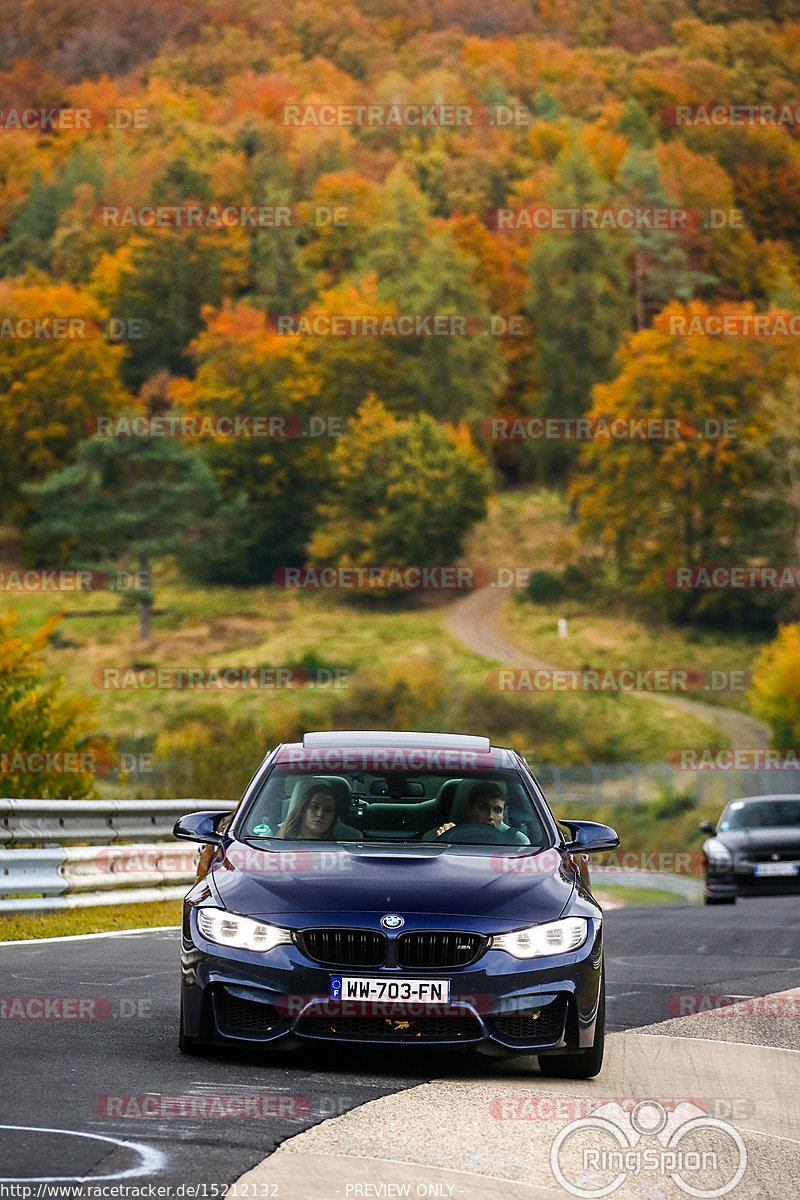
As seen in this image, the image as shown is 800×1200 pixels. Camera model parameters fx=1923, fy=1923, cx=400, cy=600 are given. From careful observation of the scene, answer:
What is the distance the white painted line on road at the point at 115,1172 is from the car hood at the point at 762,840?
19079 millimetres

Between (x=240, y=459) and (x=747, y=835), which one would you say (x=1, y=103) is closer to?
(x=240, y=459)

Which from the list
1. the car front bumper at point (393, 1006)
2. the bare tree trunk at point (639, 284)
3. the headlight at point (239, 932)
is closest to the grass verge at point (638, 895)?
the car front bumper at point (393, 1006)

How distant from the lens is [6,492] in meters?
114

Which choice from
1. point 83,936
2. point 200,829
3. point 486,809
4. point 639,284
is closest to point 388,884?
point 486,809

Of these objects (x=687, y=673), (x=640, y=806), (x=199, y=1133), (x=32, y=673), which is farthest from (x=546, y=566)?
(x=199, y=1133)

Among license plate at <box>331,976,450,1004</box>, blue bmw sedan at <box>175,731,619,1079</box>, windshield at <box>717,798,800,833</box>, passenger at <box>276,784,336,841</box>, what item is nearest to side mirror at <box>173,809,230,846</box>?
blue bmw sedan at <box>175,731,619,1079</box>

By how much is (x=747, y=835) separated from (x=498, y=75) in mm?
165221

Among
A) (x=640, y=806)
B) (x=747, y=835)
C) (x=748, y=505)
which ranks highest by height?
(x=747, y=835)

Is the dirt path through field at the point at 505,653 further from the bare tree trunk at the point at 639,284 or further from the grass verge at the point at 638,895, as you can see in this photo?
the grass verge at the point at 638,895

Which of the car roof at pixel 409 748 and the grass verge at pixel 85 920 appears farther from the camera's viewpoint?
the grass verge at pixel 85 920

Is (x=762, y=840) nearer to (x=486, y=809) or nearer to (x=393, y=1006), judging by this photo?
(x=486, y=809)

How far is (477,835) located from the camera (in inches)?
340

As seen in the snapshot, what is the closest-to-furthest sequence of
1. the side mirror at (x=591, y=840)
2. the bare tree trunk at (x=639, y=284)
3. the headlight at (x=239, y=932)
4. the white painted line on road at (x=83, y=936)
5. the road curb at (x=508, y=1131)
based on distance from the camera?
the road curb at (x=508, y=1131), the headlight at (x=239, y=932), the side mirror at (x=591, y=840), the white painted line on road at (x=83, y=936), the bare tree trunk at (x=639, y=284)

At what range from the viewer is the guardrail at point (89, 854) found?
1510 cm
